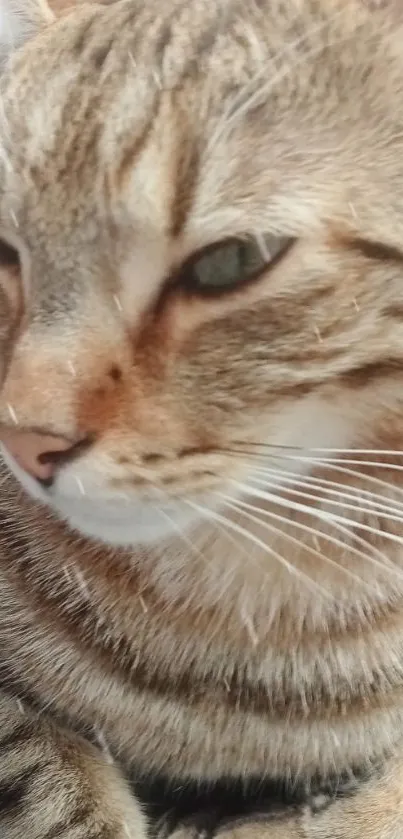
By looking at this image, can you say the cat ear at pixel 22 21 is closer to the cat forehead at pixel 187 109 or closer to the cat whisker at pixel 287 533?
the cat forehead at pixel 187 109

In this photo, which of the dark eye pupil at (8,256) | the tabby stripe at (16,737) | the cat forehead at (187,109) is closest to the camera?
the cat forehead at (187,109)

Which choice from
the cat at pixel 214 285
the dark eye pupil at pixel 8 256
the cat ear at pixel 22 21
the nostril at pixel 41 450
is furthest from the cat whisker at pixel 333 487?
the cat ear at pixel 22 21

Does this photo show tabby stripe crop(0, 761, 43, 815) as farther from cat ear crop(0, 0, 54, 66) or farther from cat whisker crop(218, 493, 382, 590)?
cat ear crop(0, 0, 54, 66)

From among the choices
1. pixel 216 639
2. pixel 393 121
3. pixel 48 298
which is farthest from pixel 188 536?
pixel 393 121

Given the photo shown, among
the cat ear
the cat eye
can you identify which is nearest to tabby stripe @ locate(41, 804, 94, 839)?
the cat eye

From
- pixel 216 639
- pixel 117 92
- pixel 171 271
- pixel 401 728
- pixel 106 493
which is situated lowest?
pixel 401 728

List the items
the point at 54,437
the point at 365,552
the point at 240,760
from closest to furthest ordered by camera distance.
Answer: the point at 54,437 → the point at 365,552 → the point at 240,760

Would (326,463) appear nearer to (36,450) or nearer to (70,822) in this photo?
(36,450)

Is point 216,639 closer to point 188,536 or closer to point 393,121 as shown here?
point 188,536
